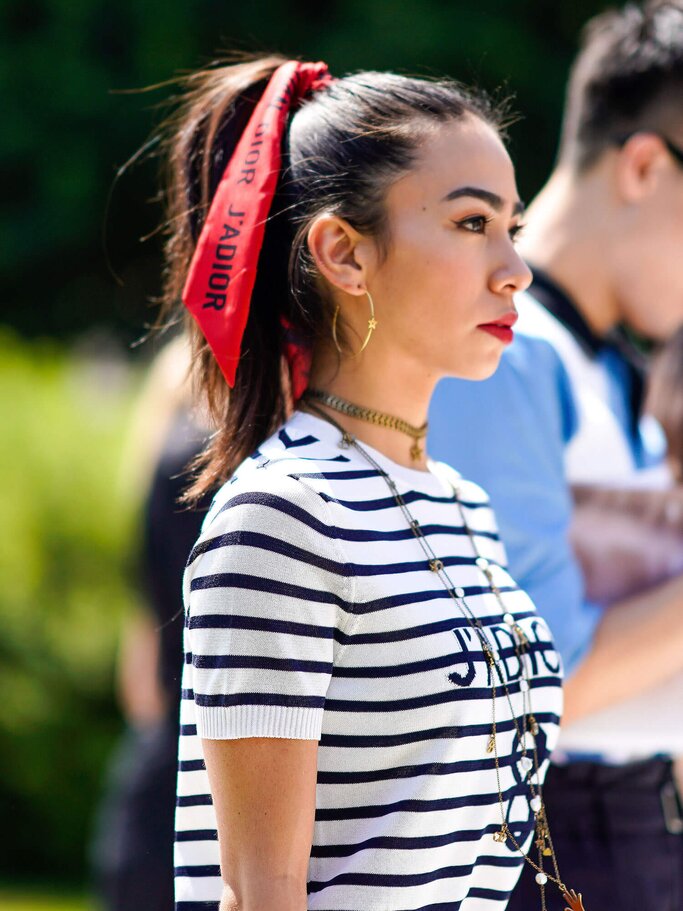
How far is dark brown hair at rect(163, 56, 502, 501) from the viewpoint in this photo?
169 centimetres

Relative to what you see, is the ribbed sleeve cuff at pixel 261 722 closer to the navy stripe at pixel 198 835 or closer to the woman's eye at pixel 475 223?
the navy stripe at pixel 198 835

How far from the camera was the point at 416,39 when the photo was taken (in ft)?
26.2

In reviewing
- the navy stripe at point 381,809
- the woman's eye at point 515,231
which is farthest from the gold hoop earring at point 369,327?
the navy stripe at point 381,809

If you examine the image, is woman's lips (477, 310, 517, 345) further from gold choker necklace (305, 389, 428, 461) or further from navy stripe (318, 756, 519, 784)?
navy stripe (318, 756, 519, 784)

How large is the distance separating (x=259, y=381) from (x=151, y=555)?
1.30 meters

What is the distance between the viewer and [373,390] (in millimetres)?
1728

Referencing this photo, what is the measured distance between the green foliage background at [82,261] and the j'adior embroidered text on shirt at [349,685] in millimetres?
843

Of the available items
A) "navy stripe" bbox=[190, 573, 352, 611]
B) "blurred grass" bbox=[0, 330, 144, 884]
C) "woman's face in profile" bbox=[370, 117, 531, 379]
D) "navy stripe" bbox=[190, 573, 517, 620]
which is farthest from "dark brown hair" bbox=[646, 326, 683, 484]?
"blurred grass" bbox=[0, 330, 144, 884]

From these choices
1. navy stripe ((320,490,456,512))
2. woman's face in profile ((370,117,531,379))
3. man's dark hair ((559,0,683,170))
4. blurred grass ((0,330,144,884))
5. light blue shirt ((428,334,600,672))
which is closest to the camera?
navy stripe ((320,490,456,512))

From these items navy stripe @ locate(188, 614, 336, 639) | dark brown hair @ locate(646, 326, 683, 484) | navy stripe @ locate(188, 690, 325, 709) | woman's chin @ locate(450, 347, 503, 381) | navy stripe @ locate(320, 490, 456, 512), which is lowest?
navy stripe @ locate(188, 690, 325, 709)

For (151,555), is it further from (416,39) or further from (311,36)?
(311,36)

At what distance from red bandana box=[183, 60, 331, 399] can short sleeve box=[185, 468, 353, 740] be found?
285 millimetres

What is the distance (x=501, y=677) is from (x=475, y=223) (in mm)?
584

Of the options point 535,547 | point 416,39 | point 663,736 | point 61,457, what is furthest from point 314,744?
point 416,39
